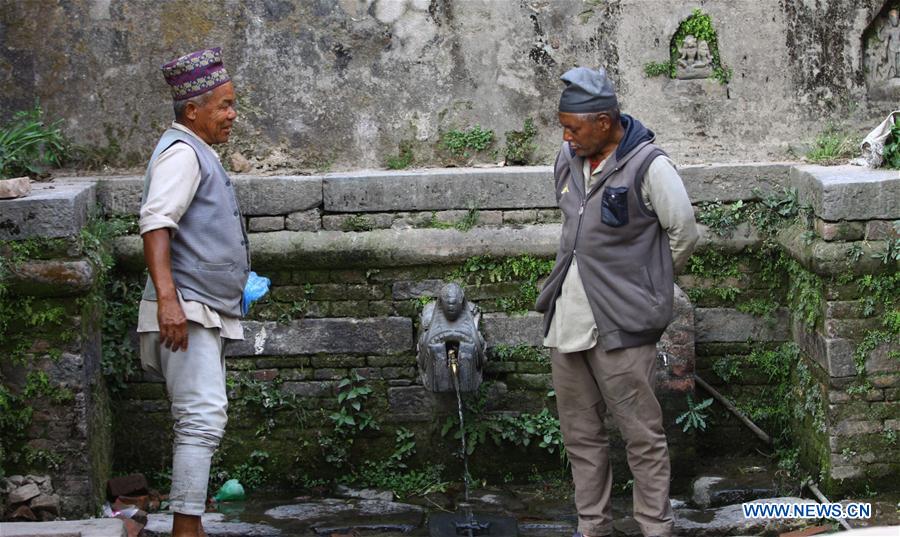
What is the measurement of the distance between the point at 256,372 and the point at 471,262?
4.54 ft

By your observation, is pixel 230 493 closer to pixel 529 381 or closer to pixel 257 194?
pixel 257 194

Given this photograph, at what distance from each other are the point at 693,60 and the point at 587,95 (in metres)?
2.54

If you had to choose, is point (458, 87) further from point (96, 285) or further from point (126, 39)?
point (96, 285)

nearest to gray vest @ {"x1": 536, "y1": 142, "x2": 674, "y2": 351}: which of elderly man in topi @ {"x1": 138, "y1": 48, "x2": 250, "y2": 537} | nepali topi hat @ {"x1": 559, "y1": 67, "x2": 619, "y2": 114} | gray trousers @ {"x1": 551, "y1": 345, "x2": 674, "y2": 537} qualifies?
gray trousers @ {"x1": 551, "y1": 345, "x2": 674, "y2": 537}

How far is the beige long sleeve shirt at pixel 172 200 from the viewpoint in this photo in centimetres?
453

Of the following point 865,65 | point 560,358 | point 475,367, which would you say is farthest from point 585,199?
point 865,65

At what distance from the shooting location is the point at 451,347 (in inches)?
238

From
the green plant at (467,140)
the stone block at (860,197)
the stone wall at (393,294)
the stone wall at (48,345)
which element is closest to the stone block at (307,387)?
the stone wall at (393,294)

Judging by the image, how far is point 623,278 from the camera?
4.74 meters

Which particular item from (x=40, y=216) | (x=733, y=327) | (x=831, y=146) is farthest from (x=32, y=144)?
(x=831, y=146)

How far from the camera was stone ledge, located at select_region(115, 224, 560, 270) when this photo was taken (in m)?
6.61

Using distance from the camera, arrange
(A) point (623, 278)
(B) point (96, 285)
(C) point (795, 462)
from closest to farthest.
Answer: (A) point (623, 278) → (B) point (96, 285) → (C) point (795, 462)

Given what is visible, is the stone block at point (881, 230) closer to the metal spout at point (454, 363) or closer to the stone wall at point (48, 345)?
the metal spout at point (454, 363)

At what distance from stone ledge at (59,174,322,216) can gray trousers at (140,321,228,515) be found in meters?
2.06
